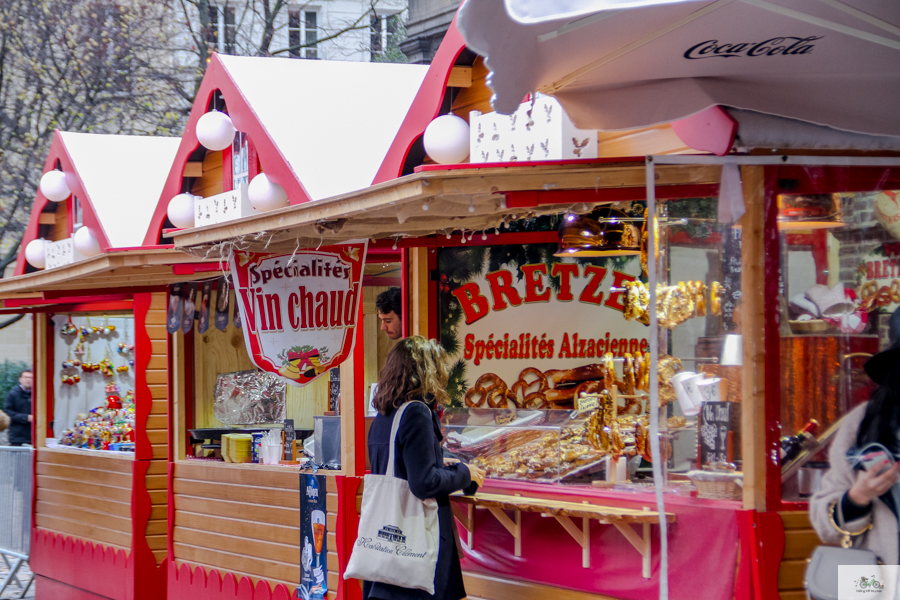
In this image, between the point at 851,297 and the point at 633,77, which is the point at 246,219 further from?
the point at 851,297

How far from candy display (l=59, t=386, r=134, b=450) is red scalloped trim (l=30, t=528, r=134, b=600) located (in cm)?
101

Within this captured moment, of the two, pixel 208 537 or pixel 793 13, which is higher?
pixel 793 13

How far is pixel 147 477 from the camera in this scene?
884 centimetres

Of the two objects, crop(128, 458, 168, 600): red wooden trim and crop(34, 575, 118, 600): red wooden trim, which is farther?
crop(34, 575, 118, 600): red wooden trim

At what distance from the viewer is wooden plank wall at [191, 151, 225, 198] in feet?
27.0

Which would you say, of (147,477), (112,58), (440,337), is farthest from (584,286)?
(112,58)

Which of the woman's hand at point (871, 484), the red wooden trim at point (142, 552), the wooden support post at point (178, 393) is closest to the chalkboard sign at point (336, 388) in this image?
the wooden support post at point (178, 393)

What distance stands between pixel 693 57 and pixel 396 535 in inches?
97.0

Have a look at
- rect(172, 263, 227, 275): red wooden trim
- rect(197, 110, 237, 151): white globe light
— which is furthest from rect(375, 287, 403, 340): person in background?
rect(197, 110, 237, 151): white globe light

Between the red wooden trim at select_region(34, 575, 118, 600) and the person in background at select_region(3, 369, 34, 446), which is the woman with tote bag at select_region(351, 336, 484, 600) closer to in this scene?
the red wooden trim at select_region(34, 575, 118, 600)

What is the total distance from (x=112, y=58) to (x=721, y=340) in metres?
18.2

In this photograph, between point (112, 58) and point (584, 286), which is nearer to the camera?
point (584, 286)

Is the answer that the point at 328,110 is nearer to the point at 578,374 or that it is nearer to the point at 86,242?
the point at 578,374

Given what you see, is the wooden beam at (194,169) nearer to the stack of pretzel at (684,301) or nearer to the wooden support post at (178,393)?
the wooden support post at (178,393)
